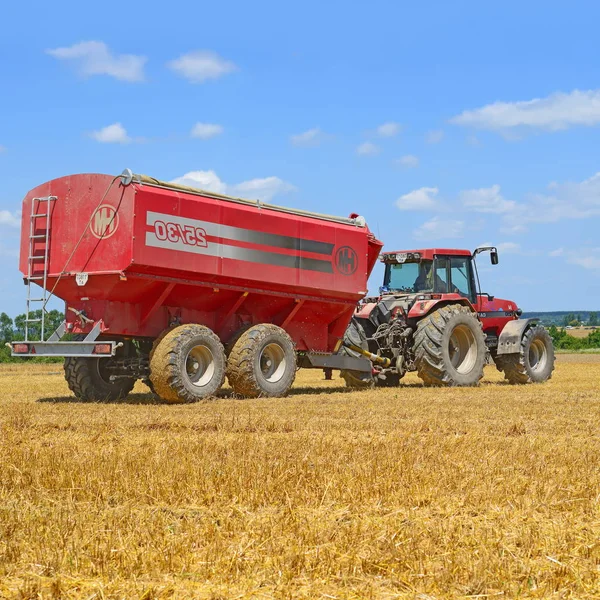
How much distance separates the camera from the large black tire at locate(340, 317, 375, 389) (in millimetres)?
16812

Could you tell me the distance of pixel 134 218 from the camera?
42.4 feet

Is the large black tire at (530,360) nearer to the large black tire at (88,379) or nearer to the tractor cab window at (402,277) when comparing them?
the tractor cab window at (402,277)

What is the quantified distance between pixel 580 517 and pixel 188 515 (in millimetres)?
2113

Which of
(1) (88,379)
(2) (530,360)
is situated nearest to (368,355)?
(2) (530,360)

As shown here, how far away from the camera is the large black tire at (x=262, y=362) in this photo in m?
14.2

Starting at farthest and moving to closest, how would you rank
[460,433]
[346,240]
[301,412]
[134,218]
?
[346,240] < [134,218] < [301,412] < [460,433]

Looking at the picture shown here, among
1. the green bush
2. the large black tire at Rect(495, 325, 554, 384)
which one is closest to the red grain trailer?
the large black tire at Rect(495, 325, 554, 384)

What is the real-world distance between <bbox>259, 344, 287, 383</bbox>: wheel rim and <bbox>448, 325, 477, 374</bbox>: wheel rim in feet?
12.7

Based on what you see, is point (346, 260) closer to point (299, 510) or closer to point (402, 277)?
point (402, 277)

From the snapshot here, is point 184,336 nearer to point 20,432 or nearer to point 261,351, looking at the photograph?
point 261,351

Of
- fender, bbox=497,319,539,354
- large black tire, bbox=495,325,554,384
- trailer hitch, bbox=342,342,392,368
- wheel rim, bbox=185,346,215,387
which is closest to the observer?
wheel rim, bbox=185,346,215,387

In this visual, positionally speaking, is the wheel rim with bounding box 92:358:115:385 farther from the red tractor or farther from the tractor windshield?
the tractor windshield

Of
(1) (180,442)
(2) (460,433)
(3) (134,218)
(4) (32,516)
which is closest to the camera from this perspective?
(4) (32,516)

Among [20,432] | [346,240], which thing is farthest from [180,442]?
[346,240]
